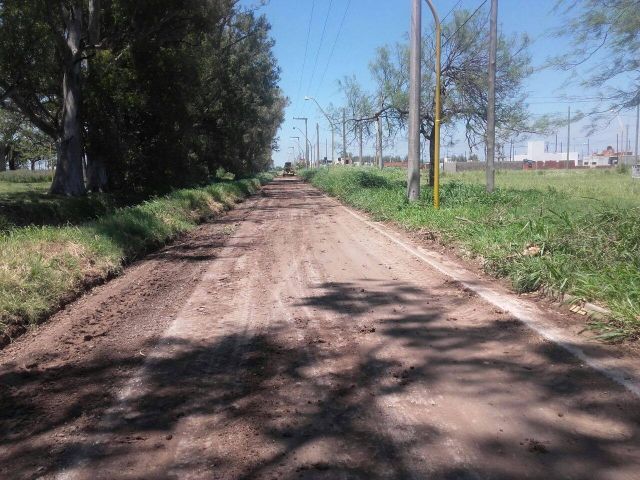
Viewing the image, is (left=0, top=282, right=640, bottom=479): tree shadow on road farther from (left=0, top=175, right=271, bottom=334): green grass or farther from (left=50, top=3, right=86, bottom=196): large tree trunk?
(left=50, top=3, right=86, bottom=196): large tree trunk

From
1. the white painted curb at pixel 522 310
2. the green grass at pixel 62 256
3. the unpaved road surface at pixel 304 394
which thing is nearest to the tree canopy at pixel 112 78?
the green grass at pixel 62 256

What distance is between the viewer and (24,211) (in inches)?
709

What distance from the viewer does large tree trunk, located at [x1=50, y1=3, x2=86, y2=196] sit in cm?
2114

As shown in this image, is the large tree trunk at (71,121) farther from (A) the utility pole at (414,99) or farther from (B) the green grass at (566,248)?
(B) the green grass at (566,248)

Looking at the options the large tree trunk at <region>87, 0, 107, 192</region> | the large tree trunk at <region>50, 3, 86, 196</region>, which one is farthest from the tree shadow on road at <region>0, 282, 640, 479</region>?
the large tree trunk at <region>50, 3, 86, 196</region>

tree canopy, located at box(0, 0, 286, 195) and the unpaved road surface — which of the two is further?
tree canopy, located at box(0, 0, 286, 195)

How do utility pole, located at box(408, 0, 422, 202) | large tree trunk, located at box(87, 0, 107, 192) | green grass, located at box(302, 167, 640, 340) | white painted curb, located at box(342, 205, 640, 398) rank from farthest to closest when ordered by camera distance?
large tree trunk, located at box(87, 0, 107, 192) < utility pole, located at box(408, 0, 422, 202) < green grass, located at box(302, 167, 640, 340) < white painted curb, located at box(342, 205, 640, 398)

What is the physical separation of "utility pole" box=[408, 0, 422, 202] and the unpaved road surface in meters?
10.9

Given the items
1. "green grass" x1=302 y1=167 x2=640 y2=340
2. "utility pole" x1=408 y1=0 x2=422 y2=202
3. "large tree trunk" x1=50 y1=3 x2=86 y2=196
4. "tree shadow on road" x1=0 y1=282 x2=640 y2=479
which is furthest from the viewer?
"large tree trunk" x1=50 y1=3 x2=86 y2=196

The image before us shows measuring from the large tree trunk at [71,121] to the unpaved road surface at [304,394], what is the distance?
16.9m

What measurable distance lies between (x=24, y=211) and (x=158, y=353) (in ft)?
49.9

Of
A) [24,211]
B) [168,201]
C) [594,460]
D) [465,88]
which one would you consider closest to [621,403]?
[594,460]

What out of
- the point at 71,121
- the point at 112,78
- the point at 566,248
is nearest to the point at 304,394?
the point at 566,248

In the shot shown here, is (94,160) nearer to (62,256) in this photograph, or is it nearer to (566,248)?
(62,256)
